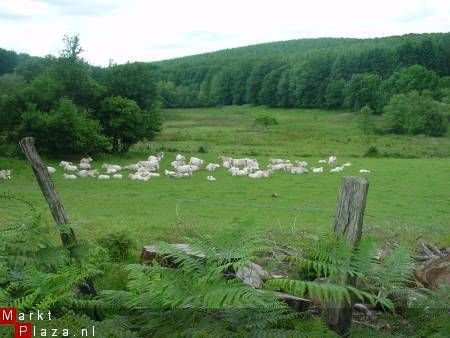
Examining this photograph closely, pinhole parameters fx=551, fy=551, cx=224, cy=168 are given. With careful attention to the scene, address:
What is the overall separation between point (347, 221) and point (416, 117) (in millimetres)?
66839

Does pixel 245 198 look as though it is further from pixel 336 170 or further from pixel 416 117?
pixel 416 117

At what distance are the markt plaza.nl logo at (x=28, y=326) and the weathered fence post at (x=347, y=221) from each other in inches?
62.8

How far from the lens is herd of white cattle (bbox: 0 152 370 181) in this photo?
2708cm

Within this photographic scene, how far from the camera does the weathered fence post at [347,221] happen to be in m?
3.71

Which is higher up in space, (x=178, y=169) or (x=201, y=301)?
(x=201, y=301)

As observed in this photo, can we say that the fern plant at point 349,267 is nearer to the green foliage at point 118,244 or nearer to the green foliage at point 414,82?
the green foliage at point 118,244

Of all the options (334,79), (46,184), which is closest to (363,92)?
(334,79)

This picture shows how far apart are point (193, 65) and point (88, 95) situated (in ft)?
443

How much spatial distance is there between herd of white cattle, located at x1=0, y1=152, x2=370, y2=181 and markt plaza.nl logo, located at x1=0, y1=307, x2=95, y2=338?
76.4 ft

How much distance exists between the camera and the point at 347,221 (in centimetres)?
388

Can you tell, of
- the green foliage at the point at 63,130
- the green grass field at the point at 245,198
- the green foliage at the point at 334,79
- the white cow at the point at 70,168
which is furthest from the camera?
the green foliage at the point at 334,79

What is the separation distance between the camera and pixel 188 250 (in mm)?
4031

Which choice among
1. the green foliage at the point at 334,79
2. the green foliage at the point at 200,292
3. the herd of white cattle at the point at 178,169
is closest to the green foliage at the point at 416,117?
the green foliage at the point at 334,79

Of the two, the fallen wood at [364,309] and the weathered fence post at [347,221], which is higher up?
the weathered fence post at [347,221]
